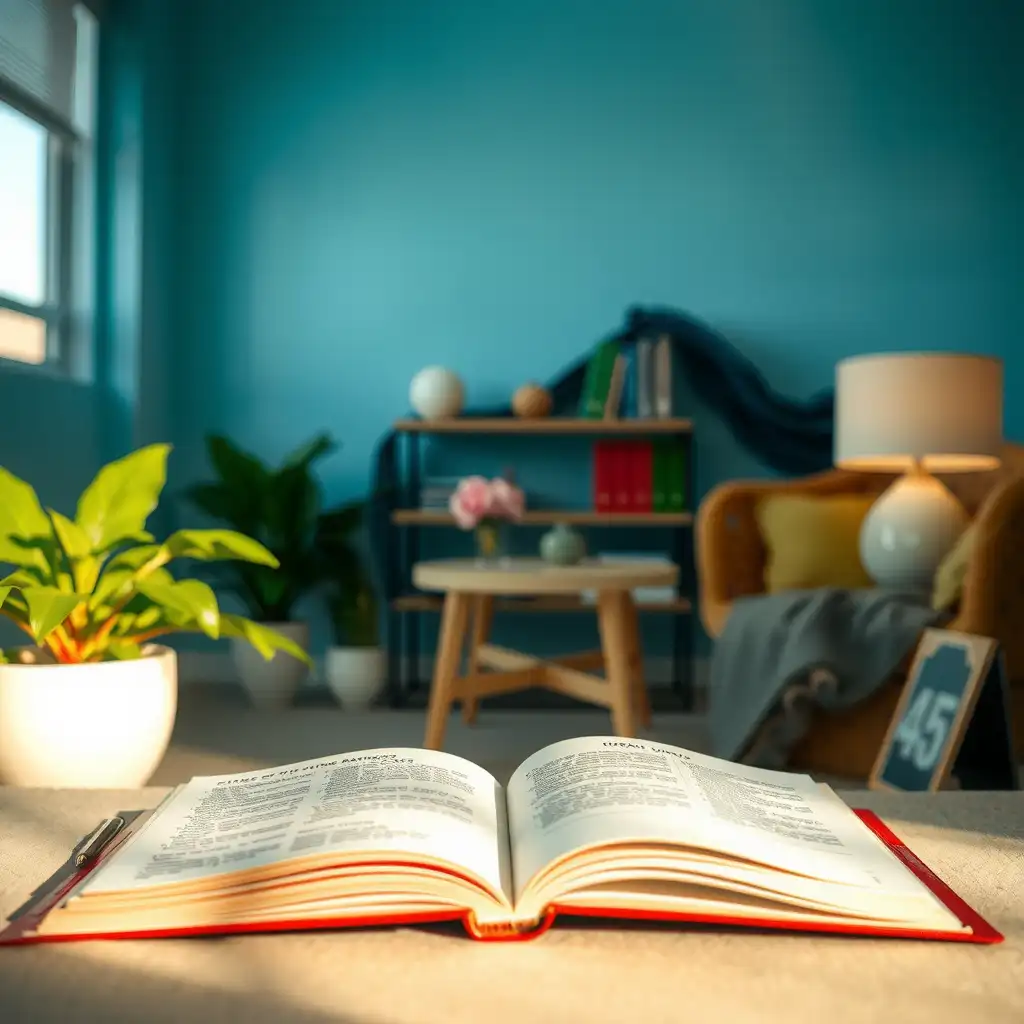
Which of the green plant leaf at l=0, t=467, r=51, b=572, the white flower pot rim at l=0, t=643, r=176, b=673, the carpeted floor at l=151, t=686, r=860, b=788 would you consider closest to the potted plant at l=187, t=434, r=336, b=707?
the carpeted floor at l=151, t=686, r=860, b=788

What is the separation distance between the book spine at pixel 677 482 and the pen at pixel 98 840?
9.45ft

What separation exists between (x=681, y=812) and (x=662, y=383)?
293cm

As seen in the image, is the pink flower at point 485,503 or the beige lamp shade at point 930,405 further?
the pink flower at point 485,503

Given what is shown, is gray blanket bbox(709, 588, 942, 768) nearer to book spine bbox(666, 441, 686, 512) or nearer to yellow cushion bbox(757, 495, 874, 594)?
yellow cushion bbox(757, 495, 874, 594)

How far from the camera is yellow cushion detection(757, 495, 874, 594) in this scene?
2803 millimetres

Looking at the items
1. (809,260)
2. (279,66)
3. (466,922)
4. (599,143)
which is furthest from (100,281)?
(466,922)

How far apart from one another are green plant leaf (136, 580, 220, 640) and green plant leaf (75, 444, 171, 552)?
13 centimetres

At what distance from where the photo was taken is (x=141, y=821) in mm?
708

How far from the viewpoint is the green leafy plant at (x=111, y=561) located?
1617mm

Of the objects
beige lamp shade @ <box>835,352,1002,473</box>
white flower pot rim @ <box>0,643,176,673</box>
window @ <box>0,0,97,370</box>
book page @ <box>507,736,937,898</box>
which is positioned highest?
window @ <box>0,0,97,370</box>

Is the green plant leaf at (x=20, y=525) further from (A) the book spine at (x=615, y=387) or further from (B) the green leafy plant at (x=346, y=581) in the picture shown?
(A) the book spine at (x=615, y=387)

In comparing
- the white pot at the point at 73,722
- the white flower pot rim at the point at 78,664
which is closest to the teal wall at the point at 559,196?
Result: the white flower pot rim at the point at 78,664

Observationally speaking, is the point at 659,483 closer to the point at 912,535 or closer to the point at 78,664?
the point at 912,535

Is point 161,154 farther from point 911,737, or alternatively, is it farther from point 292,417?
point 911,737
